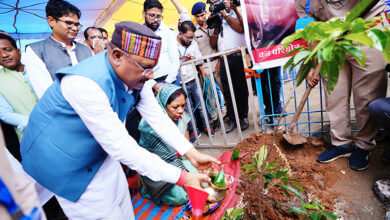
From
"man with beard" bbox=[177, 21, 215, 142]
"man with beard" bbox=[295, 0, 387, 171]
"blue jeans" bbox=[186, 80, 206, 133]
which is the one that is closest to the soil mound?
"man with beard" bbox=[295, 0, 387, 171]

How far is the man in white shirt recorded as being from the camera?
1156mm

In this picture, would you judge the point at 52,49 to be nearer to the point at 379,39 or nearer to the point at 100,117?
the point at 100,117

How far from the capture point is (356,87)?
1.98m

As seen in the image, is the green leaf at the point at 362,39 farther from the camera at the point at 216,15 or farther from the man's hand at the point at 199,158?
the camera at the point at 216,15

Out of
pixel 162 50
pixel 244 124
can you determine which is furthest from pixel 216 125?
pixel 162 50

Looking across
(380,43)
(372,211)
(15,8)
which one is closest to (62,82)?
(380,43)

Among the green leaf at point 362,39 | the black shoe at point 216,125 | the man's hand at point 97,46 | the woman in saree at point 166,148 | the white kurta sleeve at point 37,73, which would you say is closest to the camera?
the green leaf at point 362,39

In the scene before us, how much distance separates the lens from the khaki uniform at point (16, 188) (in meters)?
0.50

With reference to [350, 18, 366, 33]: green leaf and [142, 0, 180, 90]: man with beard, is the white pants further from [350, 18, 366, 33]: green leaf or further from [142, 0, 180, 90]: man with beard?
[142, 0, 180, 90]: man with beard

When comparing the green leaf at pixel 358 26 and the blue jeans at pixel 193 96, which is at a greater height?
the green leaf at pixel 358 26

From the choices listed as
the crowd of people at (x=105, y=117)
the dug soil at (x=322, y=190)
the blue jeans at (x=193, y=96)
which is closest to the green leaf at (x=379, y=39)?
the crowd of people at (x=105, y=117)

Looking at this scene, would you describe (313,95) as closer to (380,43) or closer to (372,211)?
(372,211)

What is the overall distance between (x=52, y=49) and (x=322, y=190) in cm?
308

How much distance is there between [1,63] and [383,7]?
12.0 feet
